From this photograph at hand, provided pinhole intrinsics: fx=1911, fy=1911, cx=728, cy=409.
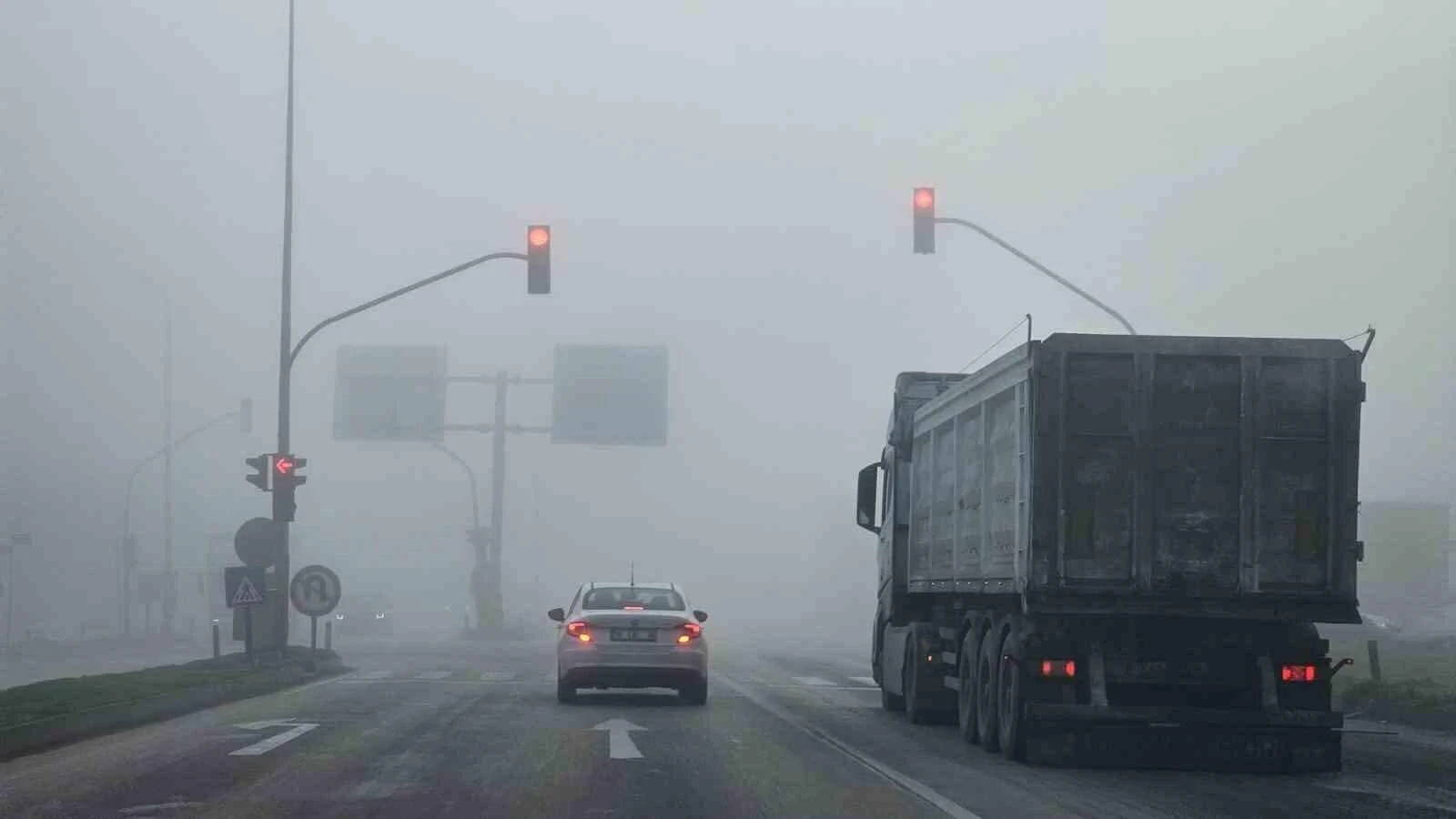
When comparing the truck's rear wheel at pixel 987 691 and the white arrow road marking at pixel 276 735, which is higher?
the truck's rear wheel at pixel 987 691

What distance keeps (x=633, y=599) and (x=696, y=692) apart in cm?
137

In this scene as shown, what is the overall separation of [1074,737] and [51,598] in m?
108

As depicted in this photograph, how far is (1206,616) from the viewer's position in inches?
558

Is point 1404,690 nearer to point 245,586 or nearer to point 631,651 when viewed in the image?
point 631,651

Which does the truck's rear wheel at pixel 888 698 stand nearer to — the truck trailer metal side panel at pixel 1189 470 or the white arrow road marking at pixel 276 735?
the white arrow road marking at pixel 276 735

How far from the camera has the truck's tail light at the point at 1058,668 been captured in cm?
1457

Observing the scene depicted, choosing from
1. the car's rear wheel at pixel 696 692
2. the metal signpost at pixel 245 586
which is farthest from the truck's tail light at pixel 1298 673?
the metal signpost at pixel 245 586

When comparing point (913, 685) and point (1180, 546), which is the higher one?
point (1180, 546)

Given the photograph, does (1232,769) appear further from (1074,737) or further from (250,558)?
(250,558)

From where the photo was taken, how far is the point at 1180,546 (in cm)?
1420

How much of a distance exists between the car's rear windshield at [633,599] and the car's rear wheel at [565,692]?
36.8 inches

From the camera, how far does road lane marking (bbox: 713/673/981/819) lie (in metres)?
Answer: 11.6

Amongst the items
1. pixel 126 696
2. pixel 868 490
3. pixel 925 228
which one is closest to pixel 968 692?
pixel 868 490

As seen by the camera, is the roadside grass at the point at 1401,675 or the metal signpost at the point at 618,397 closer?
the roadside grass at the point at 1401,675
